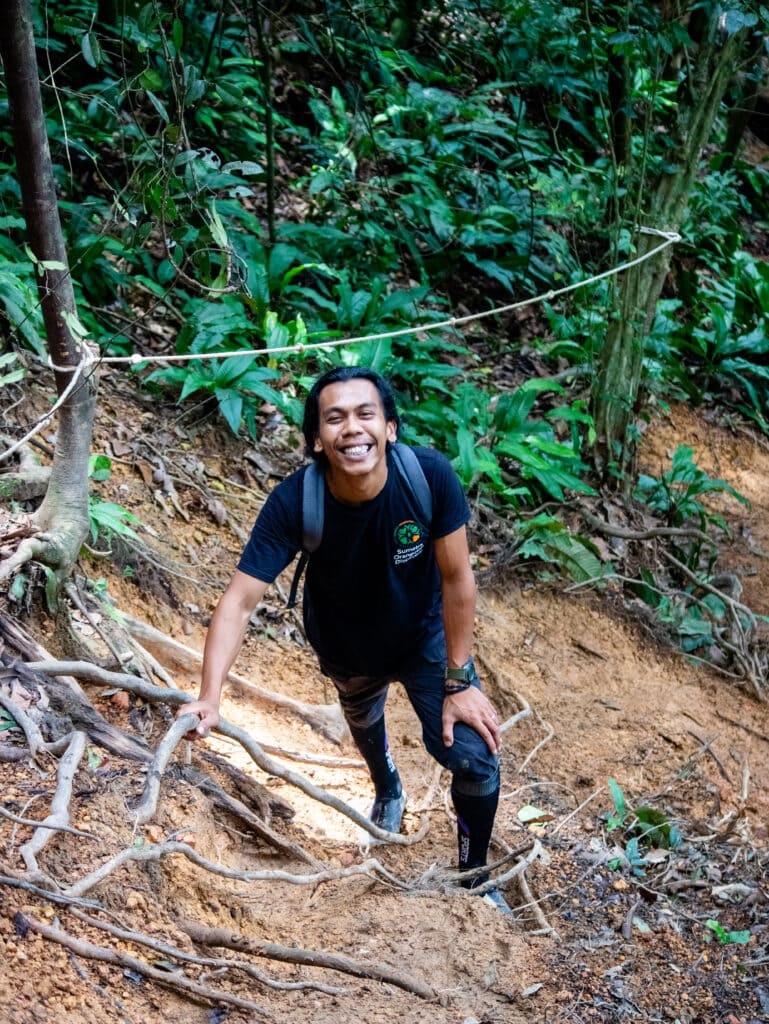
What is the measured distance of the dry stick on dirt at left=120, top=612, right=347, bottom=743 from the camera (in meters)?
4.43

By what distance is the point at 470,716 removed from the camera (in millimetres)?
3426

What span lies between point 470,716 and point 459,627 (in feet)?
1.04

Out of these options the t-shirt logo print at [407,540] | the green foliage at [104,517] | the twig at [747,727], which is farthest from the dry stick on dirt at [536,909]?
the twig at [747,727]

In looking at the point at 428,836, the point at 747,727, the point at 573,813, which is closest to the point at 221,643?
the point at 428,836

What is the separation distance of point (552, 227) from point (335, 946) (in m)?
7.93

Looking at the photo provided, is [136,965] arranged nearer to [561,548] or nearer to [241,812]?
[241,812]

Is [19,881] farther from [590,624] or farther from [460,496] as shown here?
[590,624]

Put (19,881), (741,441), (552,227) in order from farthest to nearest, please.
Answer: (552,227) → (741,441) → (19,881)

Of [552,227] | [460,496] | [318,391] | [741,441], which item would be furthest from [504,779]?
[552,227]

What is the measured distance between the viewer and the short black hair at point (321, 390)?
10.7ft

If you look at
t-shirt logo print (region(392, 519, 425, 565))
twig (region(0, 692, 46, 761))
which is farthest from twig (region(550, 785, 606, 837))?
twig (region(0, 692, 46, 761))

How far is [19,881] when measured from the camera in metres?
2.43

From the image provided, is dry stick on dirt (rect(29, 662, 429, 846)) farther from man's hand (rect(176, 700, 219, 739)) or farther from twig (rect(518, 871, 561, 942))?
twig (rect(518, 871, 561, 942))

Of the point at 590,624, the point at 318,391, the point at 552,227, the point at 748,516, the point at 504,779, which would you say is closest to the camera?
the point at 318,391
